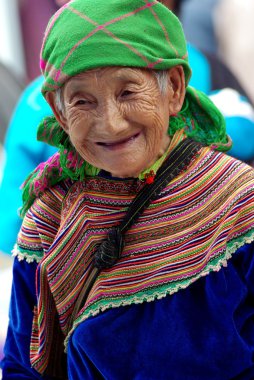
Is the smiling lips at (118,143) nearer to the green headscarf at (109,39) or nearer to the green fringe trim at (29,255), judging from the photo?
the green headscarf at (109,39)

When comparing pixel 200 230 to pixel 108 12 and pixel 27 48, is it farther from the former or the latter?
pixel 27 48

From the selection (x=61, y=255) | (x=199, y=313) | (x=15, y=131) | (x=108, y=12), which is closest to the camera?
(x=108, y=12)

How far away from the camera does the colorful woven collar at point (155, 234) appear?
4.54 ft

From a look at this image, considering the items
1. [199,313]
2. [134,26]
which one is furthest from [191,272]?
[134,26]

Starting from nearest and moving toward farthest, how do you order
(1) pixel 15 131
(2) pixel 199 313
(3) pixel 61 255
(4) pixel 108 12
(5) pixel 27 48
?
1. (4) pixel 108 12
2. (2) pixel 199 313
3. (3) pixel 61 255
4. (1) pixel 15 131
5. (5) pixel 27 48

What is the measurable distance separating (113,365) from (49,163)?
45cm

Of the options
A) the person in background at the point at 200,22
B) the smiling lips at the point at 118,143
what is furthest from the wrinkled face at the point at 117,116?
the person in background at the point at 200,22

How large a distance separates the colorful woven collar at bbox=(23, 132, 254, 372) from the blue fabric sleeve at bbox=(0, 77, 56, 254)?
1081 millimetres

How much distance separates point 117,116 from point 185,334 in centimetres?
44

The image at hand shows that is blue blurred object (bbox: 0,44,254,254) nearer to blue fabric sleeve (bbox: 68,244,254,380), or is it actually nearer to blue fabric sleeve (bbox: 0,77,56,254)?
blue fabric sleeve (bbox: 0,77,56,254)

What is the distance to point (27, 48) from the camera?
4.42 m

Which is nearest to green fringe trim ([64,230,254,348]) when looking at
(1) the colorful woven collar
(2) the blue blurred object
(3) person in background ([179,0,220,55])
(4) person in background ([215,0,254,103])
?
(1) the colorful woven collar

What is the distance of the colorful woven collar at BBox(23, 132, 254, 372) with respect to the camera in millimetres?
1385

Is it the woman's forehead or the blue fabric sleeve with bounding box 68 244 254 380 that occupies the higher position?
the woman's forehead
